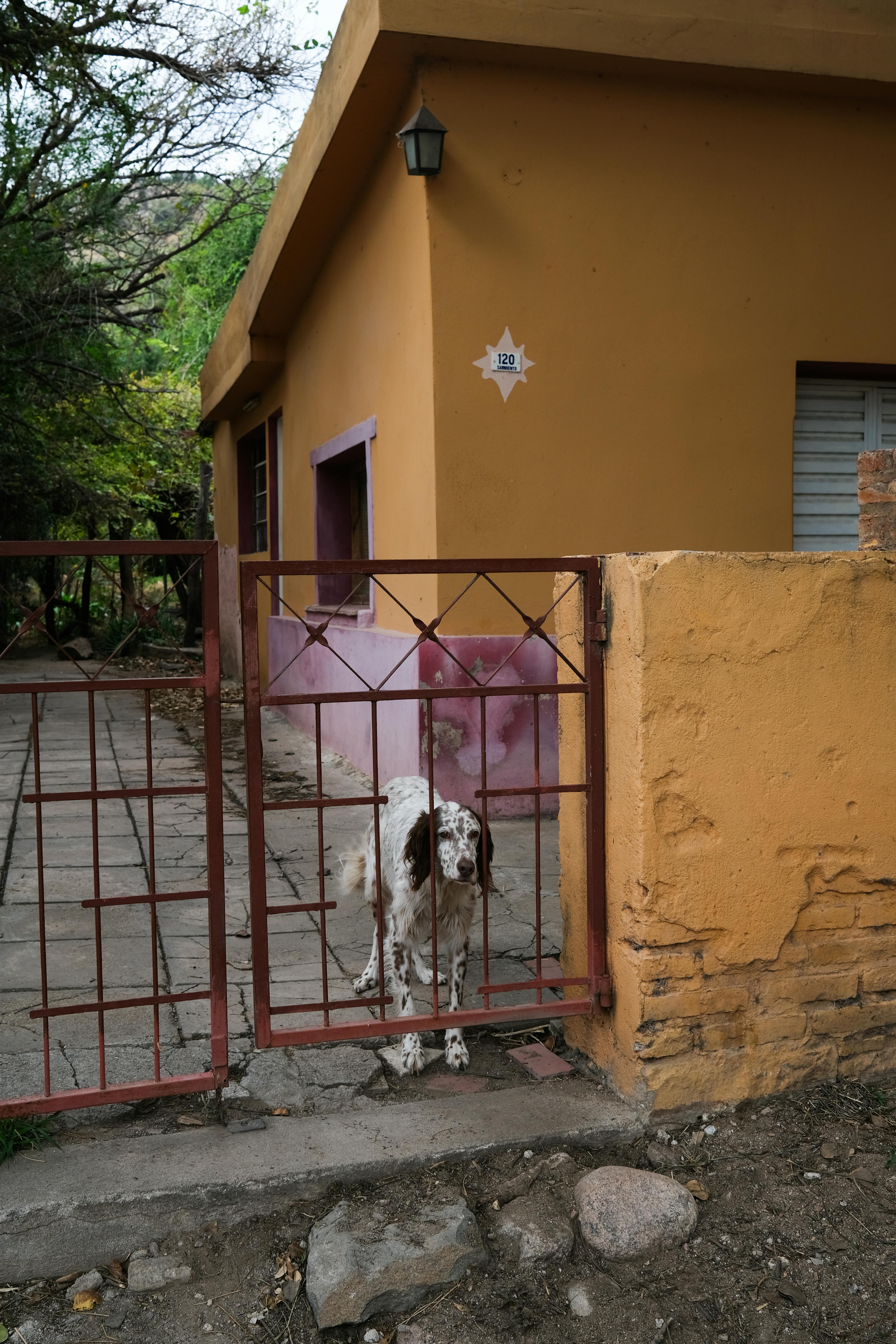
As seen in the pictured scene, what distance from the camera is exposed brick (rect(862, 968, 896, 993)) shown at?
3.29m

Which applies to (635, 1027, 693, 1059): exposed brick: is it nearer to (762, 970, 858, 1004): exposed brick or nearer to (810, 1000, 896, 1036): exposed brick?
(762, 970, 858, 1004): exposed brick

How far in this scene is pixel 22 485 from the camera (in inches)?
535

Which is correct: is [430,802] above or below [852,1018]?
above

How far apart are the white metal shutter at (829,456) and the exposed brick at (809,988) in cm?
401

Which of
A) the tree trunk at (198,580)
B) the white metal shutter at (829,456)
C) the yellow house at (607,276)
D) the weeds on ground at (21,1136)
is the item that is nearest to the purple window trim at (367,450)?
the yellow house at (607,276)

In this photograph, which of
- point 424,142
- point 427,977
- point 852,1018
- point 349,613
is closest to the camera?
point 852,1018

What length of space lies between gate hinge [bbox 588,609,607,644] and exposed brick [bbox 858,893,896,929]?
1.14 meters

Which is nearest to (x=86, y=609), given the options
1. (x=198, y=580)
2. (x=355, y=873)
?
(x=198, y=580)

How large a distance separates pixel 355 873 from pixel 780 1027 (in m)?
1.63

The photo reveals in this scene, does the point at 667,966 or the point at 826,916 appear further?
the point at 826,916

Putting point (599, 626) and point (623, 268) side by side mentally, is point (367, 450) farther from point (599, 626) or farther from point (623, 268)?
point (599, 626)

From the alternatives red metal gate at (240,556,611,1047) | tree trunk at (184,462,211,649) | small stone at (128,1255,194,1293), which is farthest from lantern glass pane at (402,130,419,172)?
tree trunk at (184,462,211,649)

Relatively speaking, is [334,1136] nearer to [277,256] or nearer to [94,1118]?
[94,1118]

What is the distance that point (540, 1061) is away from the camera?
3398 millimetres
